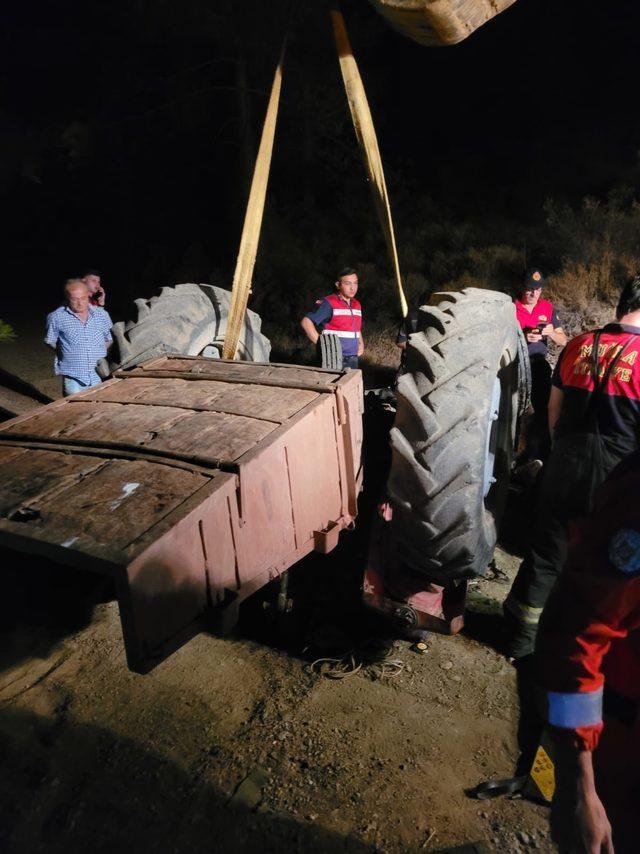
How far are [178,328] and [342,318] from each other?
2.14m

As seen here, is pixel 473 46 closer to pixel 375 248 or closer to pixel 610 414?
pixel 375 248

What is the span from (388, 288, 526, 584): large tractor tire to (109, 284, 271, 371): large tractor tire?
6.39 ft

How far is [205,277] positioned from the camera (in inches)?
443

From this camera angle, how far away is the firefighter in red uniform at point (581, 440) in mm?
2795

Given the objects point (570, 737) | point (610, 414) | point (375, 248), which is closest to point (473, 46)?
point (375, 248)

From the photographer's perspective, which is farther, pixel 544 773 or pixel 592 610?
pixel 544 773

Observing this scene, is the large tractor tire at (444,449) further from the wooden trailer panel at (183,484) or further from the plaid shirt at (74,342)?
the plaid shirt at (74,342)

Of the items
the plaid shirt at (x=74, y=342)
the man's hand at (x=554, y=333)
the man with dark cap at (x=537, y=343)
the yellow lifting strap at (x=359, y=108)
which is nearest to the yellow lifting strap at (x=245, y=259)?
the yellow lifting strap at (x=359, y=108)

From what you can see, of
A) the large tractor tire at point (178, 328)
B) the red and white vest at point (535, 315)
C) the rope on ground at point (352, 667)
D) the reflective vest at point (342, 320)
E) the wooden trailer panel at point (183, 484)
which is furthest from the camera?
the reflective vest at point (342, 320)

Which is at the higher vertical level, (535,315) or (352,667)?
(535,315)

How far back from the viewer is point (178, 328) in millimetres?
3955

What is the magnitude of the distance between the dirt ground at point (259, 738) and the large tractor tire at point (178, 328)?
1598 mm

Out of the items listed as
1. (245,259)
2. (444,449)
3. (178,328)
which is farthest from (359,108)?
(444,449)

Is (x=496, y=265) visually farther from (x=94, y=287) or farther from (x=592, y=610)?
(x=592, y=610)
